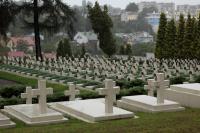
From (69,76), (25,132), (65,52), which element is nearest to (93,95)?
(25,132)

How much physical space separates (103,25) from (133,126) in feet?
106

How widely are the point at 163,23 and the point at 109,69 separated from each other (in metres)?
14.9

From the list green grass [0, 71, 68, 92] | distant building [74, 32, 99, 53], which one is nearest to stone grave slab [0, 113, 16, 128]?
green grass [0, 71, 68, 92]

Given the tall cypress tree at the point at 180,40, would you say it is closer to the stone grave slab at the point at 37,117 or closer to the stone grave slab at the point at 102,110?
the stone grave slab at the point at 102,110

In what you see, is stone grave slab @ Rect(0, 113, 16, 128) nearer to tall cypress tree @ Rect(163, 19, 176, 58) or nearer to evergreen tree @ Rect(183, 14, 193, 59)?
evergreen tree @ Rect(183, 14, 193, 59)

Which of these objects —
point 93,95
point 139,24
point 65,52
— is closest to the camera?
point 93,95

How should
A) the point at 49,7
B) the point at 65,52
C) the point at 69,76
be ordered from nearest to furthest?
the point at 69,76
the point at 49,7
the point at 65,52

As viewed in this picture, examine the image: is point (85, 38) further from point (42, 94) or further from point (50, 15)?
point (42, 94)

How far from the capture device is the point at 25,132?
7.43m

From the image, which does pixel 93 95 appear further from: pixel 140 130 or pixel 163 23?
pixel 163 23

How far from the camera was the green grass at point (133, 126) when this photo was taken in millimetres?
7113

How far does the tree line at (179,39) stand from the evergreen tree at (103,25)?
4.75 m

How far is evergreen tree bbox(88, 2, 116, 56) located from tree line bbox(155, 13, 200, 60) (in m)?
4.75

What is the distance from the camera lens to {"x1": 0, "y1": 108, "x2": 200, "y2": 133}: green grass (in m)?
7.11
